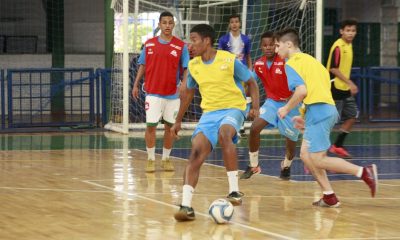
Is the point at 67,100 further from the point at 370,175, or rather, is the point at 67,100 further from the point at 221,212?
the point at 221,212

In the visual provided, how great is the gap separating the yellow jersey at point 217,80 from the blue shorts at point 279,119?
8.43 feet

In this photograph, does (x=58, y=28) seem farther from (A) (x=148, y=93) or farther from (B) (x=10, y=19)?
(A) (x=148, y=93)

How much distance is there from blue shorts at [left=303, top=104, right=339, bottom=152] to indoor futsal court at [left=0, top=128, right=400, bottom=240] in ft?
2.25

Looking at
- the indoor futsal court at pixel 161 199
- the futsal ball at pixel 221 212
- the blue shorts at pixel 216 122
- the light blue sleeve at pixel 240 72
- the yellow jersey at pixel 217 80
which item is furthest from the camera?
the light blue sleeve at pixel 240 72

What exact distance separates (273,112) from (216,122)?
307 cm

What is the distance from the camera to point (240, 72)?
11.7 metres

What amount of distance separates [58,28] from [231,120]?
19477mm

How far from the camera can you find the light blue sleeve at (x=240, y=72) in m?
11.7

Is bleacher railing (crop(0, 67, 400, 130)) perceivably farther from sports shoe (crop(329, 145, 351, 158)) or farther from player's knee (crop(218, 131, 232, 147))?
player's knee (crop(218, 131, 232, 147))

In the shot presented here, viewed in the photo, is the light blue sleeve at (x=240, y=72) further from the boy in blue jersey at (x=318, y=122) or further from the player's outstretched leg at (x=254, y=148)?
the player's outstretched leg at (x=254, y=148)

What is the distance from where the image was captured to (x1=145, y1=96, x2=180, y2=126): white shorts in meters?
15.4

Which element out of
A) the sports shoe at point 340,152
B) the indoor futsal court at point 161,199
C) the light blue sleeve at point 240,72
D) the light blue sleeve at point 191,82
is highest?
the light blue sleeve at point 240,72

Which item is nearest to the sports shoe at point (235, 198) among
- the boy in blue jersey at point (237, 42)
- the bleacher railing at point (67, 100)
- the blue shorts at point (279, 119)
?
the blue shorts at point (279, 119)

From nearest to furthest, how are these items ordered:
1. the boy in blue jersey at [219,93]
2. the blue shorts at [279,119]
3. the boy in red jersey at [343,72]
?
the boy in blue jersey at [219,93] → the blue shorts at [279,119] → the boy in red jersey at [343,72]
